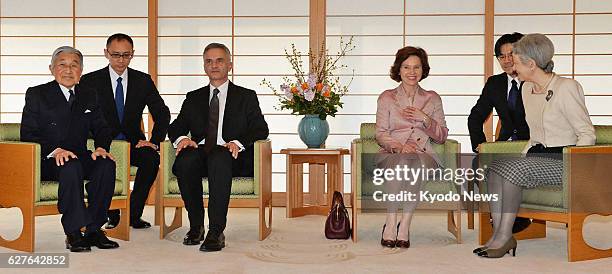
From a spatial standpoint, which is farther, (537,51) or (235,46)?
(235,46)

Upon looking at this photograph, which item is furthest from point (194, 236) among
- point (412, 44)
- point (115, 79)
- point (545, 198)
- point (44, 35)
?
point (44, 35)

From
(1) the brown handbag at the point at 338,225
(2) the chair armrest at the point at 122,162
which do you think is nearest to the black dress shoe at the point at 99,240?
(2) the chair armrest at the point at 122,162

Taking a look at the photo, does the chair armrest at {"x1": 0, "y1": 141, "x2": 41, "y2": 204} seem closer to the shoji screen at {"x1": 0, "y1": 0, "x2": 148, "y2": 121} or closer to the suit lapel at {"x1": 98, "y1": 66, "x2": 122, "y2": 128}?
the suit lapel at {"x1": 98, "y1": 66, "x2": 122, "y2": 128}

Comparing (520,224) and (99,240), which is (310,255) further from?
(520,224)

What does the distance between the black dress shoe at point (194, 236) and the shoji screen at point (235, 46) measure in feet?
6.87

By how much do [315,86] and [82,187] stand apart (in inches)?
78.6

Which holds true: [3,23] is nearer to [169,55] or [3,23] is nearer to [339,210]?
[169,55]

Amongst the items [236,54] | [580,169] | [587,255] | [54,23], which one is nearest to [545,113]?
[580,169]

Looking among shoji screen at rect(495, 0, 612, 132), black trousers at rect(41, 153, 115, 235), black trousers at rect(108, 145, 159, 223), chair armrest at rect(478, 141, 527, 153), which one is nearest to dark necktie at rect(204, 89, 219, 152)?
black trousers at rect(108, 145, 159, 223)

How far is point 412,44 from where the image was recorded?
620 cm

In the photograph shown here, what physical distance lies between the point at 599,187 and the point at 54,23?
14.8 ft

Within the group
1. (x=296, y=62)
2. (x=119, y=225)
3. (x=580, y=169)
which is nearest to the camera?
(x=580, y=169)

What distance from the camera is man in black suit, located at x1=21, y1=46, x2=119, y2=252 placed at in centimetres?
385

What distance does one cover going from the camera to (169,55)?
630cm
